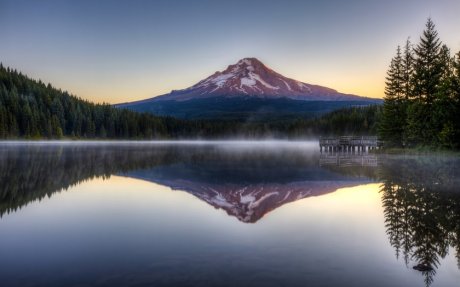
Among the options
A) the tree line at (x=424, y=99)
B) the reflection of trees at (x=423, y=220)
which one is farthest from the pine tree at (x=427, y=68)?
the reflection of trees at (x=423, y=220)

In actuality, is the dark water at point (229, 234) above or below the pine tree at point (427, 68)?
below

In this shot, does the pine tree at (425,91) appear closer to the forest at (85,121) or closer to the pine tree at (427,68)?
the pine tree at (427,68)

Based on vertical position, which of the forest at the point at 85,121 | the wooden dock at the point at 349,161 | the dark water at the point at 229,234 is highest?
the forest at the point at 85,121

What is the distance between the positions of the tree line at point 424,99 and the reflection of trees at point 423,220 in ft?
77.3

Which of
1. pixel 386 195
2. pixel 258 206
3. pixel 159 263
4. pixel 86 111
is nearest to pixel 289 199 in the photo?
pixel 258 206

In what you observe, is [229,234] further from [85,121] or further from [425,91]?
[85,121]

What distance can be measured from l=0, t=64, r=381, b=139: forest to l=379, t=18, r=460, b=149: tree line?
127 feet

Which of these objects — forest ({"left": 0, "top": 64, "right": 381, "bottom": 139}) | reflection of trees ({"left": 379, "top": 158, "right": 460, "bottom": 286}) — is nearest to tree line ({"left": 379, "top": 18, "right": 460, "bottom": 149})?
reflection of trees ({"left": 379, "top": 158, "right": 460, "bottom": 286})

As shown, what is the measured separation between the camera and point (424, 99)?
49.3 metres

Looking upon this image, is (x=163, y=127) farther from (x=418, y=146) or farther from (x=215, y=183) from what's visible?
(x=215, y=183)

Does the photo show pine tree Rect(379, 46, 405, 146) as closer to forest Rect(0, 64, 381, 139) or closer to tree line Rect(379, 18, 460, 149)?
tree line Rect(379, 18, 460, 149)

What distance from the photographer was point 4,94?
115750 mm

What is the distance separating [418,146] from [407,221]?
135 feet

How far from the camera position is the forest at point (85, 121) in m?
112
